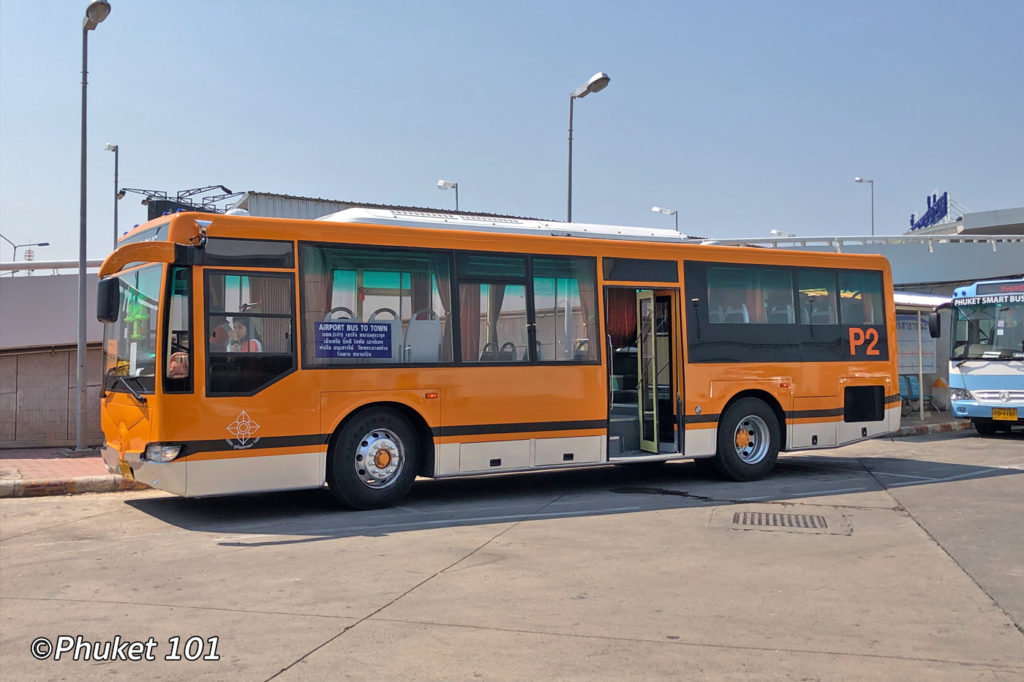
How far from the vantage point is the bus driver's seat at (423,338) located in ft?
31.5

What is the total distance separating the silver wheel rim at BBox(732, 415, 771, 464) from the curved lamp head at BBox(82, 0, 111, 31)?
11330 millimetres

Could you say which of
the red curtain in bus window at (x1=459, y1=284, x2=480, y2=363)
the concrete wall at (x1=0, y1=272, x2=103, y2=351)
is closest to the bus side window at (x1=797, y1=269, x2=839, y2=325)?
the red curtain in bus window at (x1=459, y1=284, x2=480, y2=363)

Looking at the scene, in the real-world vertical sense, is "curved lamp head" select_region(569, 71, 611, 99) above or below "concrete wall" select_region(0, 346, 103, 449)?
above

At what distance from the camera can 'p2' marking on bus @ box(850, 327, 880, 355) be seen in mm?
12742

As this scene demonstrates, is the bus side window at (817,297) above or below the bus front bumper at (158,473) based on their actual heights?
above

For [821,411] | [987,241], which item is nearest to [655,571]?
[821,411]

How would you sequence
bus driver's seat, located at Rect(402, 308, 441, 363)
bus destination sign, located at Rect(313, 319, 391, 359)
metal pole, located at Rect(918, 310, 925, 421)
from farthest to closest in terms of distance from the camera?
1. metal pole, located at Rect(918, 310, 925, 421)
2. bus driver's seat, located at Rect(402, 308, 441, 363)
3. bus destination sign, located at Rect(313, 319, 391, 359)

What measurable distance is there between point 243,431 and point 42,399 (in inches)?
300

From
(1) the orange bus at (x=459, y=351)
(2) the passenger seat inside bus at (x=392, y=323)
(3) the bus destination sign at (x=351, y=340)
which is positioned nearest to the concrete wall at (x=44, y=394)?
(1) the orange bus at (x=459, y=351)

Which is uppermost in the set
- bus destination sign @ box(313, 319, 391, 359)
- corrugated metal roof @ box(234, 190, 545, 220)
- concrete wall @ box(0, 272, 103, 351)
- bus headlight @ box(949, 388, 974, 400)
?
corrugated metal roof @ box(234, 190, 545, 220)

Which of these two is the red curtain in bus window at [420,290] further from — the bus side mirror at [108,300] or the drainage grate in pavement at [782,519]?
the drainage grate in pavement at [782,519]

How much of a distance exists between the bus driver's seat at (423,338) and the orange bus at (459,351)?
0.7 inches

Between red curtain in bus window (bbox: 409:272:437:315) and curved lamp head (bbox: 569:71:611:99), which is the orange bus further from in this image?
curved lamp head (bbox: 569:71:611:99)

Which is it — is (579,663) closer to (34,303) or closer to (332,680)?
(332,680)
